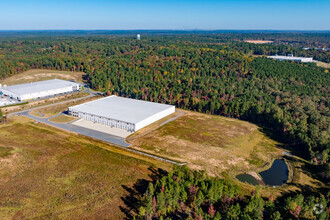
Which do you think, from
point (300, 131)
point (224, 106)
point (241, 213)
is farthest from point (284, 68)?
point (241, 213)

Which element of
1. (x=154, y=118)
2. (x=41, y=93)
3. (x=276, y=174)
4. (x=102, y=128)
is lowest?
(x=276, y=174)

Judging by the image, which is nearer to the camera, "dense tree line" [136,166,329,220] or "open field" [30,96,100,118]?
"dense tree line" [136,166,329,220]

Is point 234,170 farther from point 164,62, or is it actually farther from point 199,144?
point 164,62

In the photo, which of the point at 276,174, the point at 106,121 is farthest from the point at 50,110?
the point at 276,174

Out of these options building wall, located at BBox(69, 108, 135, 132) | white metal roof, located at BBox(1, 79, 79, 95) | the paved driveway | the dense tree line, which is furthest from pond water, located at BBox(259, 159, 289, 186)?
white metal roof, located at BBox(1, 79, 79, 95)

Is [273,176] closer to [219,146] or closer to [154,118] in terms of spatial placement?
[219,146]

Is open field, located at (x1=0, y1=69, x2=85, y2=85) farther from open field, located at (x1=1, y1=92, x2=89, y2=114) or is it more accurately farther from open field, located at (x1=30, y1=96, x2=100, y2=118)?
open field, located at (x1=30, y1=96, x2=100, y2=118)
